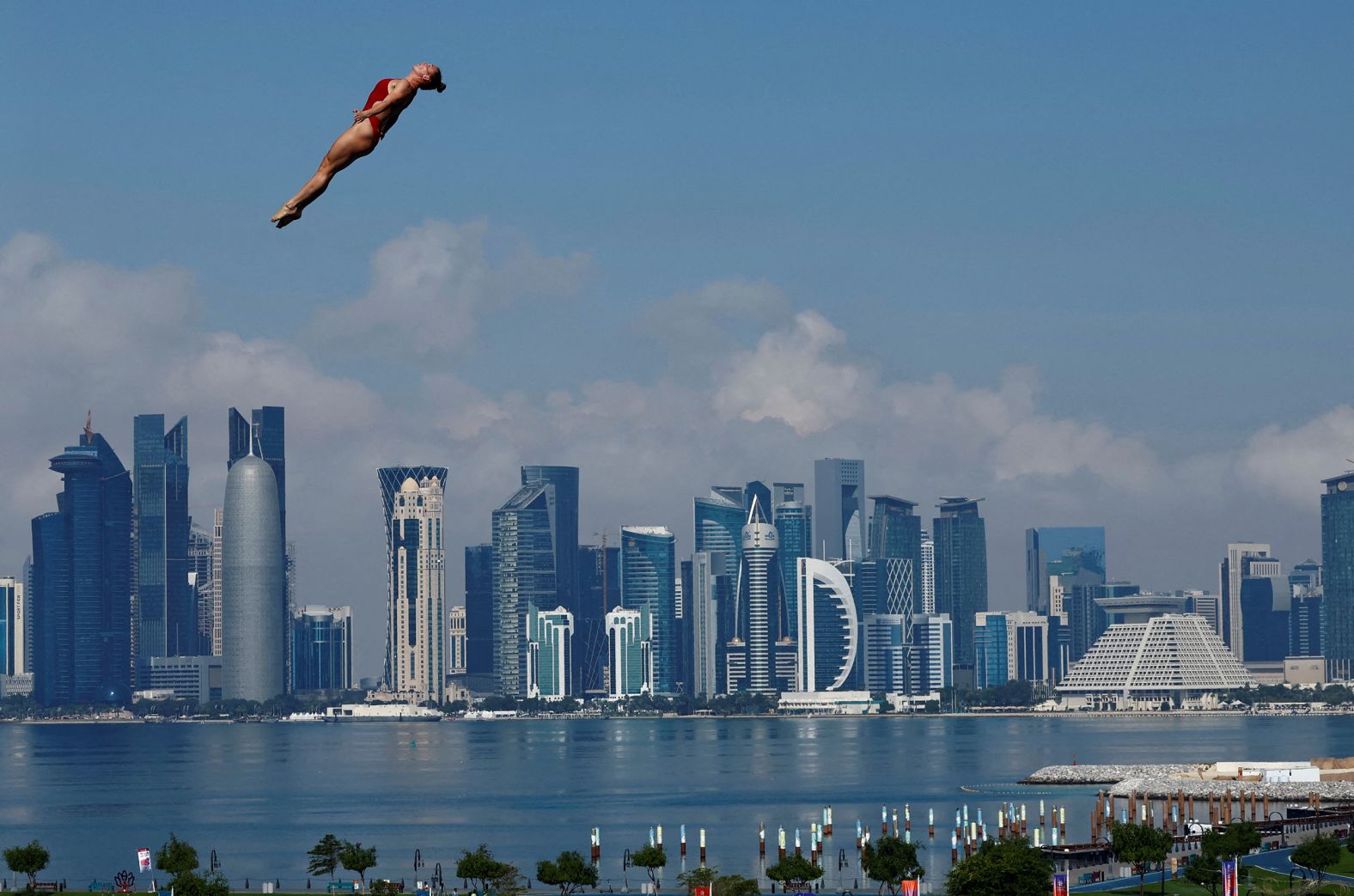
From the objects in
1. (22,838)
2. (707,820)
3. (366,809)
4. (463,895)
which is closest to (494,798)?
(366,809)

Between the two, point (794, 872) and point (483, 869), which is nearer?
point (483, 869)

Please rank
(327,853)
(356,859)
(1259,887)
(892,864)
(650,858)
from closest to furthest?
(1259,887), (892,864), (356,859), (327,853), (650,858)

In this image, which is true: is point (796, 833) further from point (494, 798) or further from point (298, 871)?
point (494, 798)

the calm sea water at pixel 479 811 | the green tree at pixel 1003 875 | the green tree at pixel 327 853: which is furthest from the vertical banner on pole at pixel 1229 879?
the green tree at pixel 327 853

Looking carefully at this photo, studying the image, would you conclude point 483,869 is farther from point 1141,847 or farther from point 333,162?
point 333,162

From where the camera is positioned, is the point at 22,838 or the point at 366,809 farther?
the point at 366,809

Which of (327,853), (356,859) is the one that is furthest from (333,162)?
(327,853)
